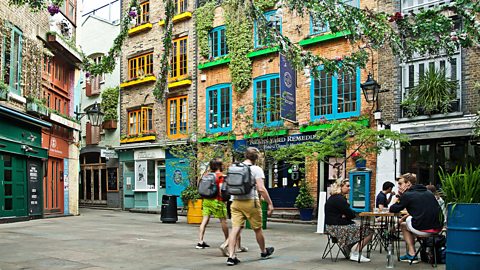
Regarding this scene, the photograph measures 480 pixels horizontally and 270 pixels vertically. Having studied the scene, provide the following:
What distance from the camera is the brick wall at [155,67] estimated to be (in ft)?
84.8

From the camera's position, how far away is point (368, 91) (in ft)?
61.3

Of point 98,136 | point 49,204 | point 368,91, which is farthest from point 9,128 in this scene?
point 98,136

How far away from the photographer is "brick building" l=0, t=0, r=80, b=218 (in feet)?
56.9

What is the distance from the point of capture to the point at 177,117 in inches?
1047

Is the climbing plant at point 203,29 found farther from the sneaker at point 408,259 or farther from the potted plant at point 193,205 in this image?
the sneaker at point 408,259

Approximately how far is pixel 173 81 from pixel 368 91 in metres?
10.8

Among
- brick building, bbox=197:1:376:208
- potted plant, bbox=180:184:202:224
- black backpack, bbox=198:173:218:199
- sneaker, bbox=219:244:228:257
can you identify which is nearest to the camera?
sneaker, bbox=219:244:228:257

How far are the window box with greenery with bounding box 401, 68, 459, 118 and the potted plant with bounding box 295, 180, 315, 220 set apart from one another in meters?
4.89

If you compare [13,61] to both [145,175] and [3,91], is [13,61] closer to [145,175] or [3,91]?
[3,91]

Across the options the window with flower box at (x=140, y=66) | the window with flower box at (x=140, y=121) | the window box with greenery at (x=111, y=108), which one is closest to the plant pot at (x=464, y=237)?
the window with flower box at (x=140, y=121)

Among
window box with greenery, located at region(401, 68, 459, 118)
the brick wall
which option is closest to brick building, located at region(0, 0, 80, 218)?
the brick wall

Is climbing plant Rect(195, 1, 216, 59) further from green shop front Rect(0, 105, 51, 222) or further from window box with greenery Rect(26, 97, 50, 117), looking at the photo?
green shop front Rect(0, 105, 51, 222)

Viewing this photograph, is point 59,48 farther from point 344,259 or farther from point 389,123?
point 344,259

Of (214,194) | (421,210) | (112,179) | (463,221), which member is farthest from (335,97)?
(112,179)
